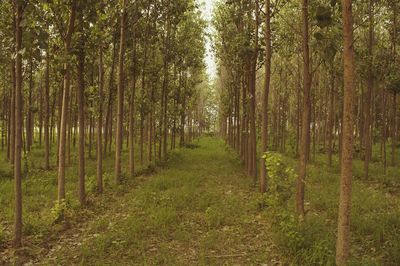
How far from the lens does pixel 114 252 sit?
21.9 feet

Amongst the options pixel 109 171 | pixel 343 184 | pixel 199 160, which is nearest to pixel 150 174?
pixel 109 171

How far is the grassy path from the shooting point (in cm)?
648

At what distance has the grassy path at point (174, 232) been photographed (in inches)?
255

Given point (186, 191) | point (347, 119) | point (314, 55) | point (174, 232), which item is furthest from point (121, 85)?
point (347, 119)

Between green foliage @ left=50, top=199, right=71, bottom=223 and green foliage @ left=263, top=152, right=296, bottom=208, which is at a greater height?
green foliage @ left=263, top=152, right=296, bottom=208

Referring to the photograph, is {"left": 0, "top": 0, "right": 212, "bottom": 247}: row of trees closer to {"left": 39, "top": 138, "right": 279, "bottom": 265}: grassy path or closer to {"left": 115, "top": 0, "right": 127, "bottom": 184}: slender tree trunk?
{"left": 115, "top": 0, "right": 127, "bottom": 184}: slender tree trunk

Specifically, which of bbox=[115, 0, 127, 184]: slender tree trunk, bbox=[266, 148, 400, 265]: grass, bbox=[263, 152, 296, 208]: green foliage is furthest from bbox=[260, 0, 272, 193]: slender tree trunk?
bbox=[115, 0, 127, 184]: slender tree trunk

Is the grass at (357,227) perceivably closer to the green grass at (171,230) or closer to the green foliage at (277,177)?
the green foliage at (277,177)

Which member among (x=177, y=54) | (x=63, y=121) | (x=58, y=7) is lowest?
(x=63, y=121)

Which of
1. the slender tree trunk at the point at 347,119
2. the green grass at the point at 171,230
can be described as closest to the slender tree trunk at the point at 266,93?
the green grass at the point at 171,230

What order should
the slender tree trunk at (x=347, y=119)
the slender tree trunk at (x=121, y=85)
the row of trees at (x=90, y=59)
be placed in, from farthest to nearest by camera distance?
1. the slender tree trunk at (x=121, y=85)
2. the row of trees at (x=90, y=59)
3. the slender tree trunk at (x=347, y=119)

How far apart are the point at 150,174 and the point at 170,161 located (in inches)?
157

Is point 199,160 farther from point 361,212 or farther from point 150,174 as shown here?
point 361,212

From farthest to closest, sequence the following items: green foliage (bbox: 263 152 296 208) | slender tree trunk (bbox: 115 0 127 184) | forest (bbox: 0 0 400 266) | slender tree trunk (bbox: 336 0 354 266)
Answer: slender tree trunk (bbox: 115 0 127 184)
green foliage (bbox: 263 152 296 208)
forest (bbox: 0 0 400 266)
slender tree trunk (bbox: 336 0 354 266)
